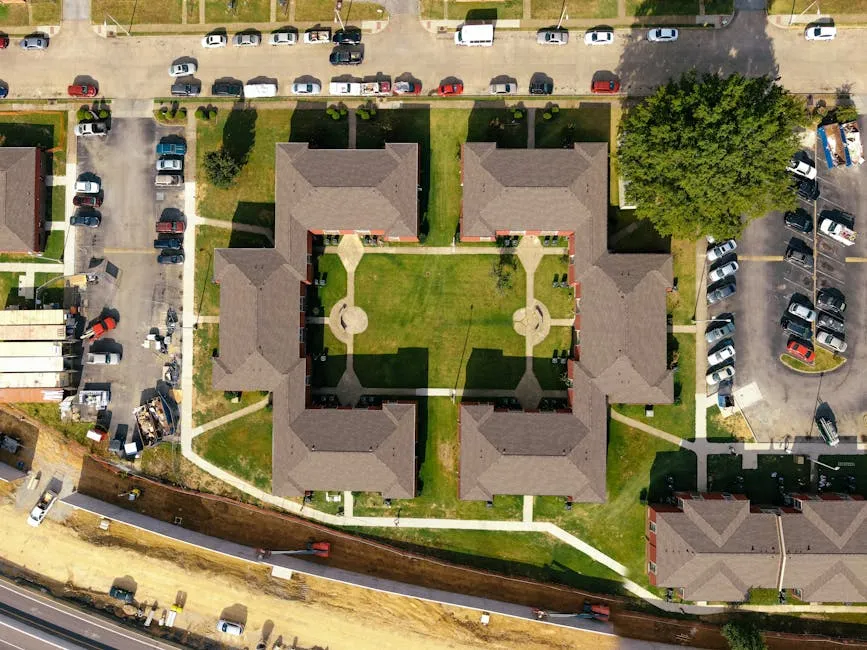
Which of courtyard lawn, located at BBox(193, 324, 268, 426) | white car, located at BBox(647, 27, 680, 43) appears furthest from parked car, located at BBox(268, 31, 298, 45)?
white car, located at BBox(647, 27, 680, 43)

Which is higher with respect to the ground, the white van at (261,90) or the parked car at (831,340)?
the white van at (261,90)

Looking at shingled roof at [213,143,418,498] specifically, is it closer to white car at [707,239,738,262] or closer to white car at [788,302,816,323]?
white car at [707,239,738,262]

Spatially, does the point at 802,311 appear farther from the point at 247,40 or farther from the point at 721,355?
the point at 247,40

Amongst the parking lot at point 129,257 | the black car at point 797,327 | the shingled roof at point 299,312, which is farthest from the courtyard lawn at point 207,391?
the black car at point 797,327

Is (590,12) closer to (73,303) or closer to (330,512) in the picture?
(330,512)

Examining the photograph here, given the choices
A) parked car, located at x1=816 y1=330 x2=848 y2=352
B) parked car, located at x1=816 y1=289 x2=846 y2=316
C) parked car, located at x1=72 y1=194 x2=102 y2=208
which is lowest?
parked car, located at x1=816 y1=330 x2=848 y2=352

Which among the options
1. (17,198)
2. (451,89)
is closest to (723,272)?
(451,89)

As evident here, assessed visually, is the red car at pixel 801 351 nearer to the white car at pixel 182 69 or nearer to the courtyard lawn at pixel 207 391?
the courtyard lawn at pixel 207 391
